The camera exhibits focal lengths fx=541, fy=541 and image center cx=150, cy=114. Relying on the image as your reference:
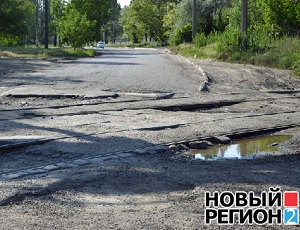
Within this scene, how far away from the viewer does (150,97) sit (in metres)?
14.0

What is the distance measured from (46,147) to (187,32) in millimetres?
47152

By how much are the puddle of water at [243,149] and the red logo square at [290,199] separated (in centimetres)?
215

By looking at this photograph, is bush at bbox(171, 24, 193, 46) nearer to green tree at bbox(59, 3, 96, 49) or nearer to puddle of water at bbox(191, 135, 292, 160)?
green tree at bbox(59, 3, 96, 49)

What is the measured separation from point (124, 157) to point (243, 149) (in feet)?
7.10

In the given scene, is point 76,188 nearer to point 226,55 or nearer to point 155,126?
point 155,126

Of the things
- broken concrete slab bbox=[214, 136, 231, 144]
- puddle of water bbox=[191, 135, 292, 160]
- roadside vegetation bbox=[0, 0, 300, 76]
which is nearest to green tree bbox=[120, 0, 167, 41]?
roadside vegetation bbox=[0, 0, 300, 76]

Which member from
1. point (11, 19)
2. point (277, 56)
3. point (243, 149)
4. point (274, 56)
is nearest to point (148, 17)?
point (11, 19)

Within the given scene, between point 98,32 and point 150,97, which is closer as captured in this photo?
point 150,97

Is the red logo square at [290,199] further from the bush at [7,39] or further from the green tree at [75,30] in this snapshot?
the bush at [7,39]

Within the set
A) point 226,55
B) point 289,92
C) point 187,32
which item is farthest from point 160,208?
point 187,32

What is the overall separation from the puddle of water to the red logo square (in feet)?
7.05

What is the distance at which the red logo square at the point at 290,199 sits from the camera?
5.22 metres

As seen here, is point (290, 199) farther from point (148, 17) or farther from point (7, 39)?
point (148, 17)

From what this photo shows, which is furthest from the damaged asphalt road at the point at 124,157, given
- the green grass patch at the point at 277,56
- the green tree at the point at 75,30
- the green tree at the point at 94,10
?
the green tree at the point at 94,10
